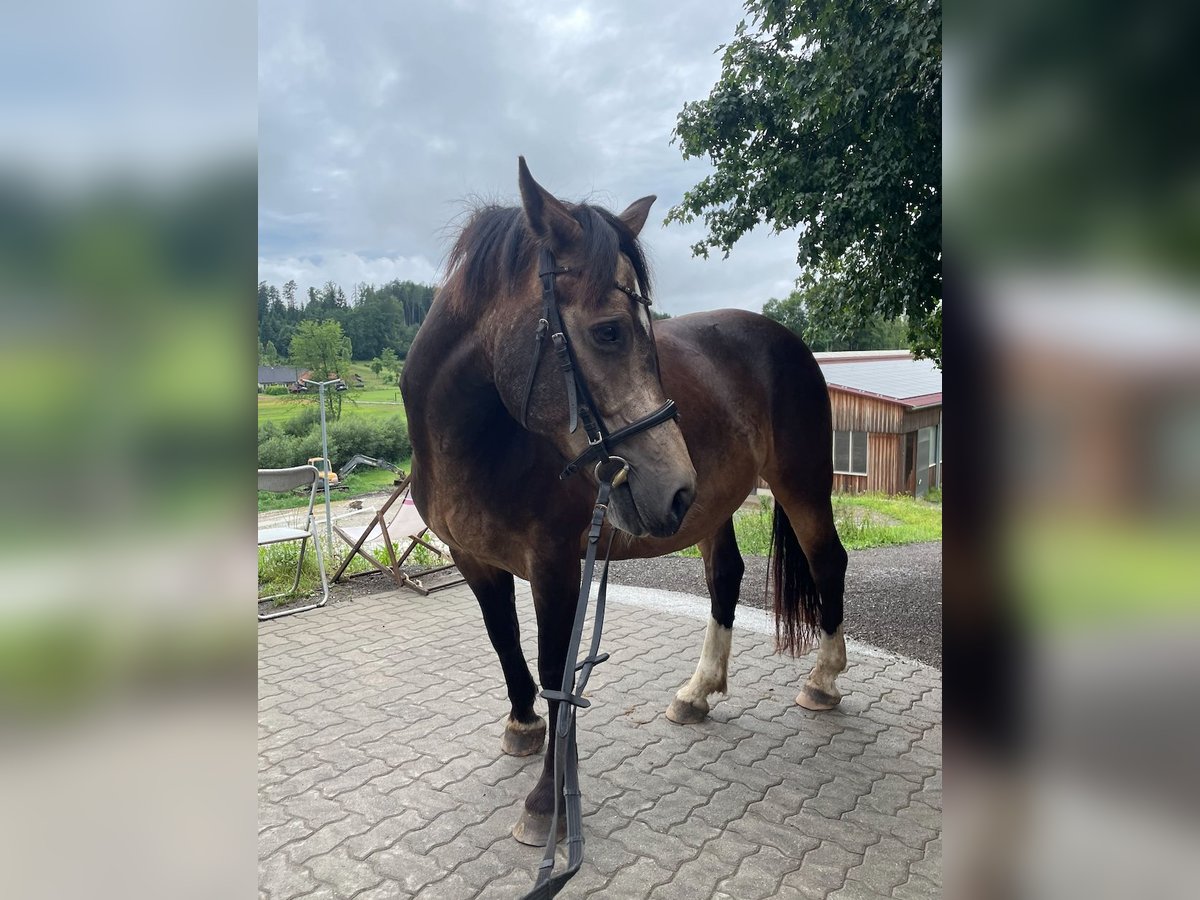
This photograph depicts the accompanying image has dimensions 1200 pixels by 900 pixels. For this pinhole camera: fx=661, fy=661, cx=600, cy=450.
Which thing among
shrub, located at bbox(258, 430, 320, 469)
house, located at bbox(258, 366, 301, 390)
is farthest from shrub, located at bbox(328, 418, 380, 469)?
house, located at bbox(258, 366, 301, 390)

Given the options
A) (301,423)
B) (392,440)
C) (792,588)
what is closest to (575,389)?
(792,588)

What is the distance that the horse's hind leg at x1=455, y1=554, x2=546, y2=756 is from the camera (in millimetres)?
2752

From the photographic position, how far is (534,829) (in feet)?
7.80

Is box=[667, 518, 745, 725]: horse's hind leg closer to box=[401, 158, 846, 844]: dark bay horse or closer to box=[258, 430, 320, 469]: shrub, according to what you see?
box=[401, 158, 846, 844]: dark bay horse

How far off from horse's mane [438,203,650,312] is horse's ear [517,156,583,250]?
0.03 metres

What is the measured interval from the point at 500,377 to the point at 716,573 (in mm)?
1938

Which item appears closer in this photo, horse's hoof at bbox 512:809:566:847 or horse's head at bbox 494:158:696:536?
horse's head at bbox 494:158:696:536

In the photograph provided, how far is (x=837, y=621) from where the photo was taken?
345cm

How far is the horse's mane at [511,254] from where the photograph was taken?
1.90 m

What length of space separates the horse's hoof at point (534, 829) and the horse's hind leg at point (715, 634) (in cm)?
111
